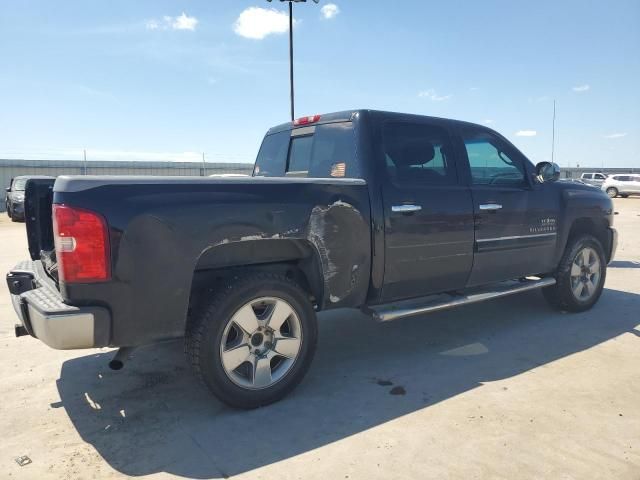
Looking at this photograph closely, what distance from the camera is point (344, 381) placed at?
3678mm

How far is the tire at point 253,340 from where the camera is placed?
9.93 feet

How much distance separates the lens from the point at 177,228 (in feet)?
9.25

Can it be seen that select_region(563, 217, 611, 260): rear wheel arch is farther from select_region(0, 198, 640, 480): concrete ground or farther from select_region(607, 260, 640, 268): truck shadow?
select_region(607, 260, 640, 268): truck shadow

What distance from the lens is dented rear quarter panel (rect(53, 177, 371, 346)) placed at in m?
2.67

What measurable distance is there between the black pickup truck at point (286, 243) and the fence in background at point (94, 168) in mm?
25884

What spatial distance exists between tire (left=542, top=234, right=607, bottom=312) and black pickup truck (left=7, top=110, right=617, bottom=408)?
0.25 meters

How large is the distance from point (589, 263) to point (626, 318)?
67 cm

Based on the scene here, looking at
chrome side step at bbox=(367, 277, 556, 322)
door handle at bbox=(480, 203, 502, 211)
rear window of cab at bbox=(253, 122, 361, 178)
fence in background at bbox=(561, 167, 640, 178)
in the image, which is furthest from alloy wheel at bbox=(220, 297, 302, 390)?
fence in background at bbox=(561, 167, 640, 178)

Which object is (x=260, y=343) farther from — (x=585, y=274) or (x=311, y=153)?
(x=585, y=274)

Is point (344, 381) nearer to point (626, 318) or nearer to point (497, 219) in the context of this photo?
point (497, 219)

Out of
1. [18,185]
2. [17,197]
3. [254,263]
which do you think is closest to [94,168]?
[18,185]

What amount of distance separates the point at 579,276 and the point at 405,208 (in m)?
2.78

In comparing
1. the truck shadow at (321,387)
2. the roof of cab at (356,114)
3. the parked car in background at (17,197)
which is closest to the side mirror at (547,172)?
the roof of cab at (356,114)

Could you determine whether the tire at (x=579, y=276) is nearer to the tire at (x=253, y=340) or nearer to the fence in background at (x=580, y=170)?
the tire at (x=253, y=340)
